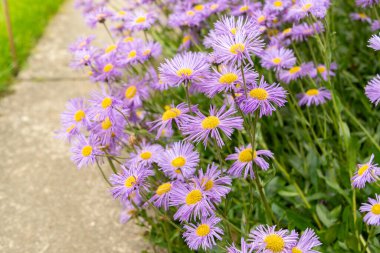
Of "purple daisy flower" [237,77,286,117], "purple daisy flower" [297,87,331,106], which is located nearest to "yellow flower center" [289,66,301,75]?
"purple daisy flower" [297,87,331,106]

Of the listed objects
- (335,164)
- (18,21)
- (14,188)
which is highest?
(335,164)

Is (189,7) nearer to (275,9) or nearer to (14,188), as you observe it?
(275,9)

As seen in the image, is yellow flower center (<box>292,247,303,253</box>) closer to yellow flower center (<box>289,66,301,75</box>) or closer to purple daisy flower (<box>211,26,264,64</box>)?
purple daisy flower (<box>211,26,264,64</box>)

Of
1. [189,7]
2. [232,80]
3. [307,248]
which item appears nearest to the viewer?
[307,248]

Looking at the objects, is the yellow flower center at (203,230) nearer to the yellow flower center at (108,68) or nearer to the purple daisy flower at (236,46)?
the purple daisy flower at (236,46)

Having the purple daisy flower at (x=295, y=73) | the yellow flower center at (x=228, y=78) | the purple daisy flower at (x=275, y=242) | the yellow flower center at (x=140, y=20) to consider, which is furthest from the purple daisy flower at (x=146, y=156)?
the yellow flower center at (x=140, y=20)

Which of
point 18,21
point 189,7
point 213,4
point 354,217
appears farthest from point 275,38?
point 18,21

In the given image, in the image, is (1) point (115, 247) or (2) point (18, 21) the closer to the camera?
(1) point (115, 247)
